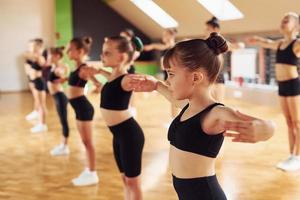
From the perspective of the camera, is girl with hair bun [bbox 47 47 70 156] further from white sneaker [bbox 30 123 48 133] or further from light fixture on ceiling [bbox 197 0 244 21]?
light fixture on ceiling [bbox 197 0 244 21]

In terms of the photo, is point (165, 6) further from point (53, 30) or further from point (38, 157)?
point (38, 157)

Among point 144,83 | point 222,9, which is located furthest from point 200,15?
point 144,83

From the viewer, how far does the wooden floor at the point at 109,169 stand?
→ 341 cm

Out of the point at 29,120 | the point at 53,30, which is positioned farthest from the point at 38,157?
the point at 53,30

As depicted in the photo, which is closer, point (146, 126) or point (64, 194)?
point (64, 194)

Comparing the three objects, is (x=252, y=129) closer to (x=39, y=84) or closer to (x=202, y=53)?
(x=202, y=53)

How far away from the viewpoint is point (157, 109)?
26.8ft

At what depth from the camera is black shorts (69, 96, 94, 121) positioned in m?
3.63

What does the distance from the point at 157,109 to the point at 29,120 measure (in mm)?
2431

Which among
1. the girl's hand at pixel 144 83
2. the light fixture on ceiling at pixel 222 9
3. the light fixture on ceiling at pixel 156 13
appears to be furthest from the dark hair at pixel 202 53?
the light fixture on ceiling at pixel 156 13

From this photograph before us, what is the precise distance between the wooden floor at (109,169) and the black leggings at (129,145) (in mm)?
787

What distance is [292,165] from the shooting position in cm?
402

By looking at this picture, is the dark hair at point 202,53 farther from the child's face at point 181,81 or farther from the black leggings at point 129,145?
the black leggings at point 129,145

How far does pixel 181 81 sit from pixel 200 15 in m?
7.98
